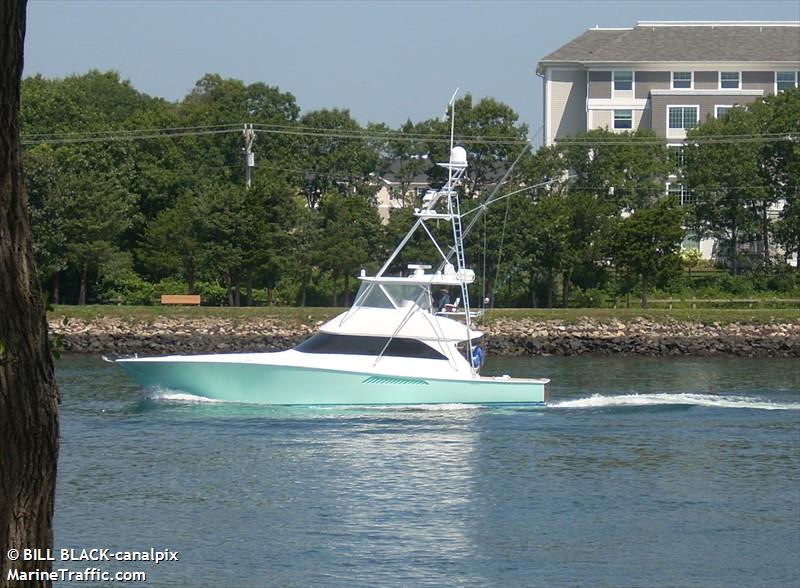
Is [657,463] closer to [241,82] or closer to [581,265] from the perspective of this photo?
[581,265]

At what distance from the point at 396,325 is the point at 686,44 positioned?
58.9 metres

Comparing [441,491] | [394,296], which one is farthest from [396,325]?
[441,491]

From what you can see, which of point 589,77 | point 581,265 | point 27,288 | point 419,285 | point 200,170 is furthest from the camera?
point 589,77

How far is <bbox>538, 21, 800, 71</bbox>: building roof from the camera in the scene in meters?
80.3

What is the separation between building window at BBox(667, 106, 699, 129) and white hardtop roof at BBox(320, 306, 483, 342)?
51.9 metres

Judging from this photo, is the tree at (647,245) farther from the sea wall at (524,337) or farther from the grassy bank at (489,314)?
the sea wall at (524,337)

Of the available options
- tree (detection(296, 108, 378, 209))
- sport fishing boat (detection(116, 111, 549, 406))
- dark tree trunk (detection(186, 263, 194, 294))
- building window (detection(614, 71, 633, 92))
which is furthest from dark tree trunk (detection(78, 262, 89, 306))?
building window (detection(614, 71, 633, 92))

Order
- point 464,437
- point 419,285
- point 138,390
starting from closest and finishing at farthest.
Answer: point 464,437, point 419,285, point 138,390

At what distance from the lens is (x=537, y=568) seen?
1605 cm

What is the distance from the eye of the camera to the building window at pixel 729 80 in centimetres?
8006

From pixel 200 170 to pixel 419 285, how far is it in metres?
38.8

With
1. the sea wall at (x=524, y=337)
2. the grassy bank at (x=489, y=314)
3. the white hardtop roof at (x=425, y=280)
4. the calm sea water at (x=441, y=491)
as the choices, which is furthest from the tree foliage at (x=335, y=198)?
the calm sea water at (x=441, y=491)

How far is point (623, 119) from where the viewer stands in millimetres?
80375

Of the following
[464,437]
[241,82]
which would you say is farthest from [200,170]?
[464,437]
